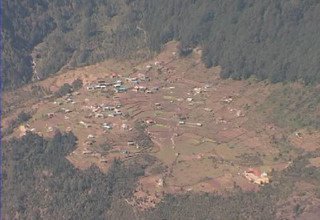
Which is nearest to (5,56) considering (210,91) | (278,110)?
(210,91)

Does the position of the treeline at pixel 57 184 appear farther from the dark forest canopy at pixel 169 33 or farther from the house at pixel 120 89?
the dark forest canopy at pixel 169 33

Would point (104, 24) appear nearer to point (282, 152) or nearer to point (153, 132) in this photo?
point (153, 132)

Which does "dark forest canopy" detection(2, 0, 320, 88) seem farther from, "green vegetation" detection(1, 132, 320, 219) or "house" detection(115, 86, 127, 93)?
"green vegetation" detection(1, 132, 320, 219)

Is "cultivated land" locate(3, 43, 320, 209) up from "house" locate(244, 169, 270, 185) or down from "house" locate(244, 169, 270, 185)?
down

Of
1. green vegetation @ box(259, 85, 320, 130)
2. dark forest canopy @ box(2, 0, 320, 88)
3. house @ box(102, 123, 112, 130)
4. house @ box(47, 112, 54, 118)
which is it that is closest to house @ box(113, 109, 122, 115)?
house @ box(102, 123, 112, 130)

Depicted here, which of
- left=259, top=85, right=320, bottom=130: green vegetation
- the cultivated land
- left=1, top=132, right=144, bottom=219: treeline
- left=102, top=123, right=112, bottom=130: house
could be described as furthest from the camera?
left=102, top=123, right=112, bottom=130: house
